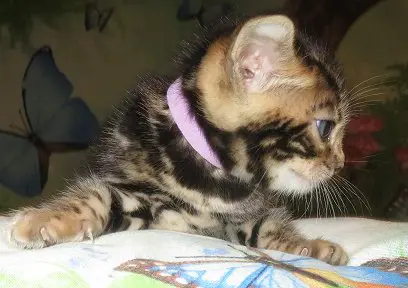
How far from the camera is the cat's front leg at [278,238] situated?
121 cm

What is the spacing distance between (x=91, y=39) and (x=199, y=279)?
7.69 ft

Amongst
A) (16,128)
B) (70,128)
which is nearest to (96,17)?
(70,128)

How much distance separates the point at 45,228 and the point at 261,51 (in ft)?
1.57

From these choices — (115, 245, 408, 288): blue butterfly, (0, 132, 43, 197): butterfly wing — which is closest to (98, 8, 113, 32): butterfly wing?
(0, 132, 43, 197): butterfly wing

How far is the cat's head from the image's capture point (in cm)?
112

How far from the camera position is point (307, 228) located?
1.42 metres

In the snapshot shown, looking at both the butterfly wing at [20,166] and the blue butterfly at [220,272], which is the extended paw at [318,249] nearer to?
the blue butterfly at [220,272]

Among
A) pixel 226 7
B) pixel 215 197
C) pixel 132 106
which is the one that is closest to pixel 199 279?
pixel 215 197

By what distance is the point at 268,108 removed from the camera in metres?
1.13

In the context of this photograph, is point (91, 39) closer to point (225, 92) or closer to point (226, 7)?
point (226, 7)

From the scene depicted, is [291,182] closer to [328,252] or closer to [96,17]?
[328,252]

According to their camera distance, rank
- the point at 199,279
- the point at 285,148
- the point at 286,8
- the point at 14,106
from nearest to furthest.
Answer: the point at 199,279, the point at 285,148, the point at 14,106, the point at 286,8

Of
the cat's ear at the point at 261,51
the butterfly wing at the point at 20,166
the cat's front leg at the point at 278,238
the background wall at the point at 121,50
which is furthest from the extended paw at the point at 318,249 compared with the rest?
the butterfly wing at the point at 20,166

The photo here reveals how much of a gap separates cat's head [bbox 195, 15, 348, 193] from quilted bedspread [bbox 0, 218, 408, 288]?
265mm
